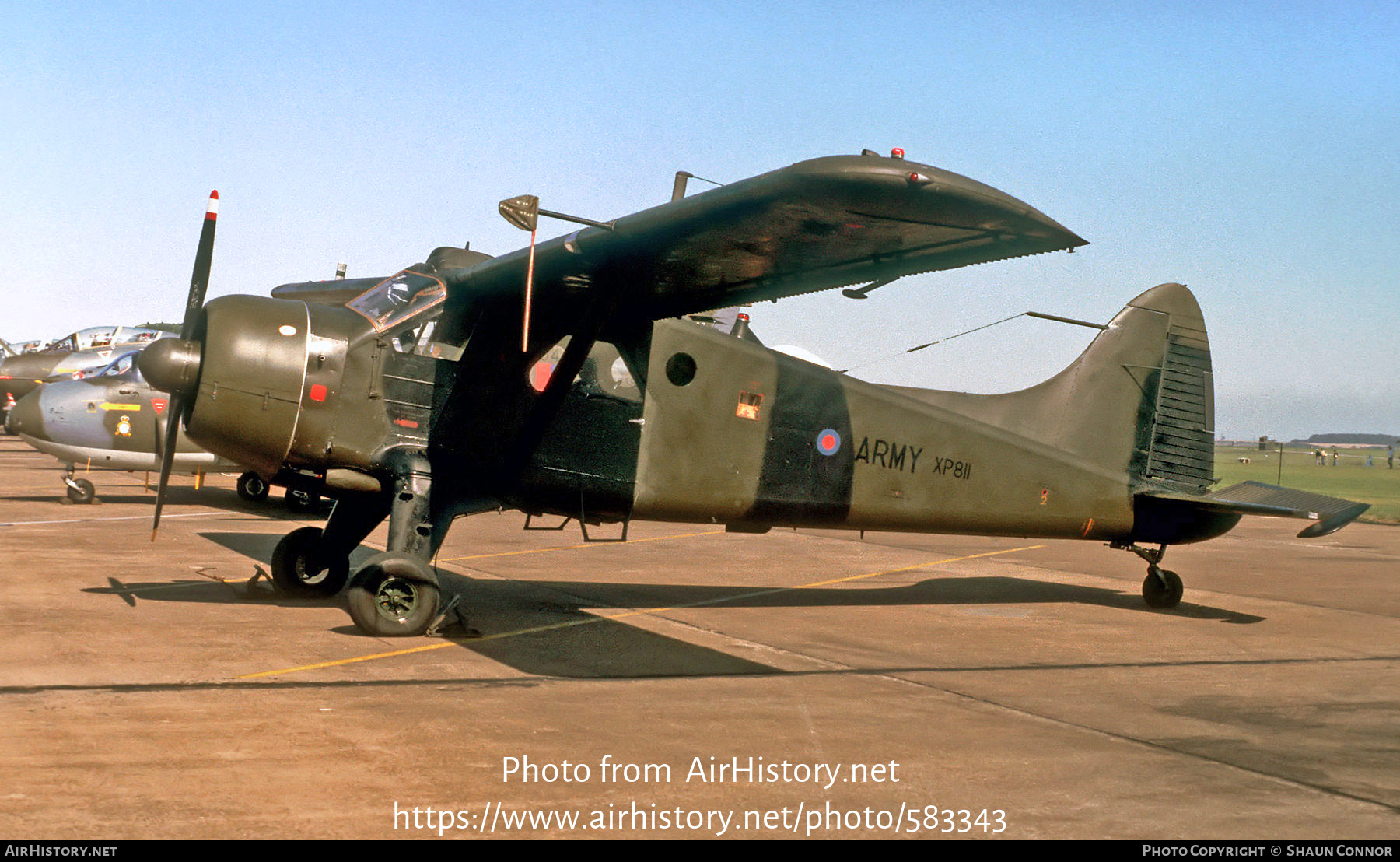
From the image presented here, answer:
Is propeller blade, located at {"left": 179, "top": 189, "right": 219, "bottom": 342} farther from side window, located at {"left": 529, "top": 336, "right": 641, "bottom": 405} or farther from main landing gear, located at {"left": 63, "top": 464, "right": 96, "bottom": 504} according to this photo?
main landing gear, located at {"left": 63, "top": 464, "right": 96, "bottom": 504}

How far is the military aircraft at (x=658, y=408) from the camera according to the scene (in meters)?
7.51

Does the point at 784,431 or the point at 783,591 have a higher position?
the point at 784,431

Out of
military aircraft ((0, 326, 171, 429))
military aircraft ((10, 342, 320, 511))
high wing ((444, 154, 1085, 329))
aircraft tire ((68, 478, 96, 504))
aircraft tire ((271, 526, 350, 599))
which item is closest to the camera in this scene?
high wing ((444, 154, 1085, 329))

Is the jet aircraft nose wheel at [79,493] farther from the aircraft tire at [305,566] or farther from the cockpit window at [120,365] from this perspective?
the aircraft tire at [305,566]

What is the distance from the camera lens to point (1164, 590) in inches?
472

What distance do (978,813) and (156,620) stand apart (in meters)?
6.80

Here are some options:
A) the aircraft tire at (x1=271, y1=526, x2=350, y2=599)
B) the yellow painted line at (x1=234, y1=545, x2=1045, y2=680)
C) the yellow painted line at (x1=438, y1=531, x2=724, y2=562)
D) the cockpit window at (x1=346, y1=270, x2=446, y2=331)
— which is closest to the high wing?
the cockpit window at (x1=346, y1=270, x2=446, y2=331)

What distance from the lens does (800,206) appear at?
6.70 m

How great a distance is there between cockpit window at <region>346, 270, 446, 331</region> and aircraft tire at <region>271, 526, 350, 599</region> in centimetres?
230

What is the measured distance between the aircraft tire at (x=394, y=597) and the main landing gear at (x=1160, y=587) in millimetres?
7321

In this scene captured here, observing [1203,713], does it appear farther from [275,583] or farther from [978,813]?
[275,583]

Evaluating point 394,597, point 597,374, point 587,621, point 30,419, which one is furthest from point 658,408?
point 30,419

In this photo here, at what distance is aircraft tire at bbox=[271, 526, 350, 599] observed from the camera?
10367mm
